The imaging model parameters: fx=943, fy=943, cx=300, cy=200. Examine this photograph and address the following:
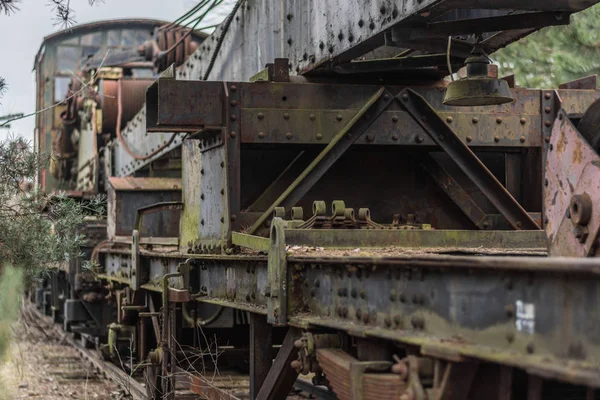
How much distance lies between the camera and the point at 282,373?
218 inches

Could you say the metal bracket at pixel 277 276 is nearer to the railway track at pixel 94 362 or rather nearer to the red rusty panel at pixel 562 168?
the red rusty panel at pixel 562 168

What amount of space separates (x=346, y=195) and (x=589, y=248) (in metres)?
3.63

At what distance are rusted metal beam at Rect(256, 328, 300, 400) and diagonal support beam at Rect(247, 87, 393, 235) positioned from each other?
1.30 metres

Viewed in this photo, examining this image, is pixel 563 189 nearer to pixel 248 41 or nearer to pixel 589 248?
pixel 589 248

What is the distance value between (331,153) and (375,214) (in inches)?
36.4

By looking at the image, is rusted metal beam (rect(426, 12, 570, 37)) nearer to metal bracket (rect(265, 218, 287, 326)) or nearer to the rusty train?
the rusty train

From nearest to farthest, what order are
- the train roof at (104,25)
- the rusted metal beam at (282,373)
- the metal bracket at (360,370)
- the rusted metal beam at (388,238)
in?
the metal bracket at (360,370) → the rusted metal beam at (282,373) → the rusted metal beam at (388,238) → the train roof at (104,25)

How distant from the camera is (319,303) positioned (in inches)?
194

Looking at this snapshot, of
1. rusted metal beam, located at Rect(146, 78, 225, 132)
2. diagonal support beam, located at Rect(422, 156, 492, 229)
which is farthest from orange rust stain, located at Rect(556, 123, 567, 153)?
rusted metal beam, located at Rect(146, 78, 225, 132)

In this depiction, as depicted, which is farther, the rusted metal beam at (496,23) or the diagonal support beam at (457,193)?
the diagonal support beam at (457,193)

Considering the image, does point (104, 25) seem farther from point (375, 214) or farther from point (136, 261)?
point (375, 214)

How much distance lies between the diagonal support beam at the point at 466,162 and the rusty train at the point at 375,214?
2cm

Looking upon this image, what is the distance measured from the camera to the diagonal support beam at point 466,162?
7094mm

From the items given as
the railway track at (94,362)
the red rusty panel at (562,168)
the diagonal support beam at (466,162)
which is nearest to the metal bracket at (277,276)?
the red rusty panel at (562,168)
